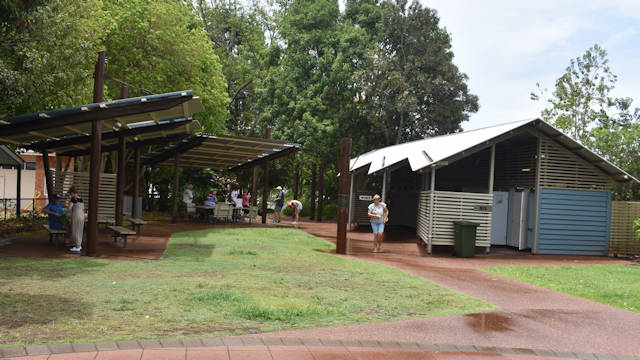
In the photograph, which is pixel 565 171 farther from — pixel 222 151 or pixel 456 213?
pixel 222 151

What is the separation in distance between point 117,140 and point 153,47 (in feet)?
21.4

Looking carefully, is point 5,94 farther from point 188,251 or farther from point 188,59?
point 188,59

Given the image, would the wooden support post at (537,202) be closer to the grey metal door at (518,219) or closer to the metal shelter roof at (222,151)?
the grey metal door at (518,219)

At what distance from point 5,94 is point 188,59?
34.4 feet

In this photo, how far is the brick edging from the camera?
4.96 m

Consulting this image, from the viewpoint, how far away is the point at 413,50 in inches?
1444

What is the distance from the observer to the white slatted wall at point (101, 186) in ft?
54.0

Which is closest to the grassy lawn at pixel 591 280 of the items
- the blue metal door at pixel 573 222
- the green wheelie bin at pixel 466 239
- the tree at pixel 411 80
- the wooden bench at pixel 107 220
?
the green wheelie bin at pixel 466 239

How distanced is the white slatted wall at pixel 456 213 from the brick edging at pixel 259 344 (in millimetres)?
10381

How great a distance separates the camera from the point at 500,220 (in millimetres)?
18953

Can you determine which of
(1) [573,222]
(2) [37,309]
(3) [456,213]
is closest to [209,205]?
(3) [456,213]

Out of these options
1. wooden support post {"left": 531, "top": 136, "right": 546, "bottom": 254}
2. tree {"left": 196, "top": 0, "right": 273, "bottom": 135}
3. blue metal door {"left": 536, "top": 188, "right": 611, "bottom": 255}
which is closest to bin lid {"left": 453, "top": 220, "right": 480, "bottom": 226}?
wooden support post {"left": 531, "top": 136, "right": 546, "bottom": 254}

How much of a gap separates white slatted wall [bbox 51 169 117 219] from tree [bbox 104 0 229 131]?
7016 mm

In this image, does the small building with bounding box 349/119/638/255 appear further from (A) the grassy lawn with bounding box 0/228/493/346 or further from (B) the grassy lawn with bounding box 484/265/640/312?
(A) the grassy lawn with bounding box 0/228/493/346
